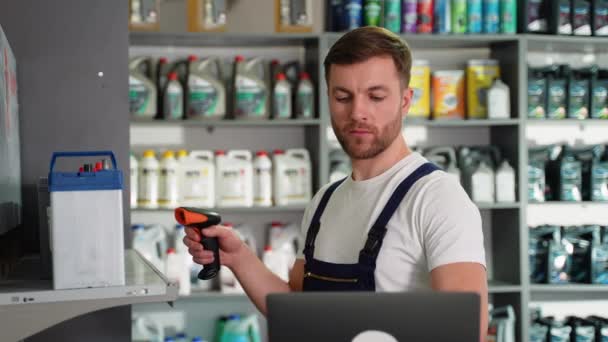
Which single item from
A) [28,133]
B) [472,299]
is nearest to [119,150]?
[28,133]

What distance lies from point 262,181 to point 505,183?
132cm

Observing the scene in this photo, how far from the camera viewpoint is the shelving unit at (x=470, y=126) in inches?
178

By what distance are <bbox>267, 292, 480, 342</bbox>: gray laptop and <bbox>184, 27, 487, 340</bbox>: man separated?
52cm

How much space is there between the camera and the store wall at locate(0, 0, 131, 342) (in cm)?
236

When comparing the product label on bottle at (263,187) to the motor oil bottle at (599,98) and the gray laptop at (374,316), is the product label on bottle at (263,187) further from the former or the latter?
the gray laptop at (374,316)

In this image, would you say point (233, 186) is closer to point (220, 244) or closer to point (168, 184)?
point (168, 184)

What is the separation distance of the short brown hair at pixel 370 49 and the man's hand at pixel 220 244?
430 mm

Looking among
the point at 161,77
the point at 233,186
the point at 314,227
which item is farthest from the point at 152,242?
the point at 314,227

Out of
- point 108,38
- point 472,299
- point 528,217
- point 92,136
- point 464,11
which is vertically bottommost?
point 528,217

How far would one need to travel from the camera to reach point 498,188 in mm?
4633

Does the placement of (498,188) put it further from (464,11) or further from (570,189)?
(464,11)

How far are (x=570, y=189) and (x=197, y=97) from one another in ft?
6.90

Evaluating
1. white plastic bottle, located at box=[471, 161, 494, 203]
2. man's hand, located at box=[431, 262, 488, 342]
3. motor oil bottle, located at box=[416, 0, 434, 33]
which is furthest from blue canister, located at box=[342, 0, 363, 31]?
man's hand, located at box=[431, 262, 488, 342]

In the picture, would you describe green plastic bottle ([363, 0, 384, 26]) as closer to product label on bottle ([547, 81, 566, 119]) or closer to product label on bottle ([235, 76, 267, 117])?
product label on bottle ([235, 76, 267, 117])
